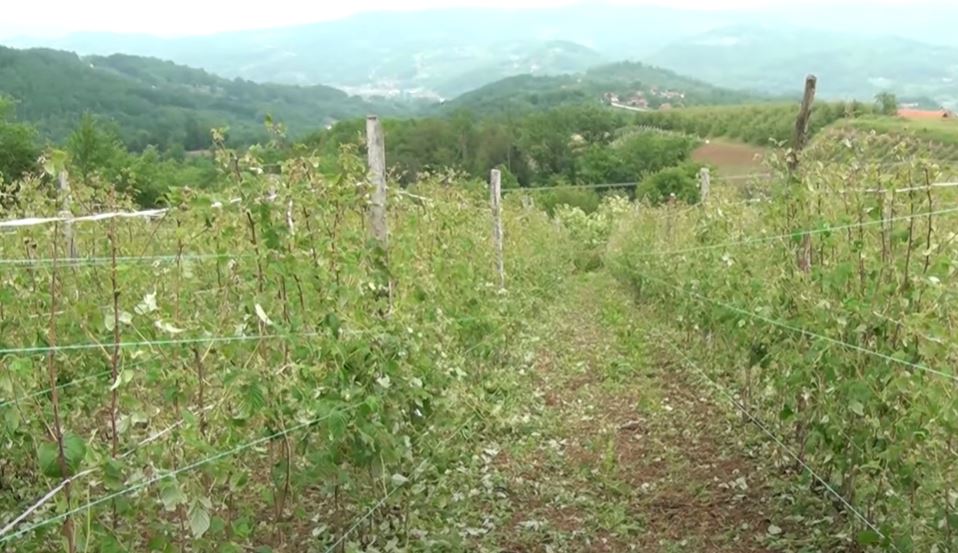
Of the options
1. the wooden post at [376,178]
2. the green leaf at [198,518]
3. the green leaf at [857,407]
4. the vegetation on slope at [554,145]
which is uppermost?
the wooden post at [376,178]

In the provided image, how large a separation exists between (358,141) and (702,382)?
4.27 m

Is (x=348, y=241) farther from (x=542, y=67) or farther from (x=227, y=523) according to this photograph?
(x=542, y=67)

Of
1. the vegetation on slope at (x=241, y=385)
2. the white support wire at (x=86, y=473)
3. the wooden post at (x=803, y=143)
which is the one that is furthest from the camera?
the wooden post at (x=803, y=143)

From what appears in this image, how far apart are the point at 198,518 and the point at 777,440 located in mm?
3644

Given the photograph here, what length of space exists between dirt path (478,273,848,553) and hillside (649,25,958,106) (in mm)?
45494

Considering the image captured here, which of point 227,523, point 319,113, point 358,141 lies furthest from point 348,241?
point 319,113

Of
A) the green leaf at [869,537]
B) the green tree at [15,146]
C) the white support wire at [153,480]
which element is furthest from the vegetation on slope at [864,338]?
the green tree at [15,146]

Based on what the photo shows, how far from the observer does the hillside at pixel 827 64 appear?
280ft

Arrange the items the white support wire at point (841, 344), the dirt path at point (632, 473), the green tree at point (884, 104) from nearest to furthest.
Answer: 1. the white support wire at point (841, 344)
2. the dirt path at point (632, 473)
3. the green tree at point (884, 104)

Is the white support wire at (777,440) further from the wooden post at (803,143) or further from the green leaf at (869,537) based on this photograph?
the wooden post at (803,143)

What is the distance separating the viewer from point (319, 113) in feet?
269

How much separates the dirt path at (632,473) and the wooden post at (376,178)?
64.0 inches

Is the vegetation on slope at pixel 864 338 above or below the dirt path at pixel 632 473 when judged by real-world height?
above

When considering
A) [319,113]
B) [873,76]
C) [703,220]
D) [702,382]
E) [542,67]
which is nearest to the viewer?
[702,382]
